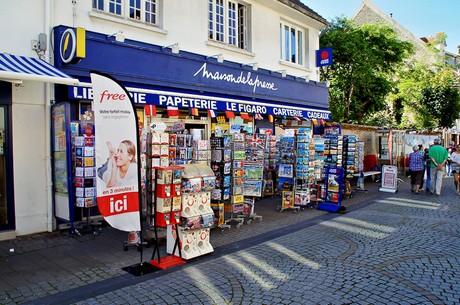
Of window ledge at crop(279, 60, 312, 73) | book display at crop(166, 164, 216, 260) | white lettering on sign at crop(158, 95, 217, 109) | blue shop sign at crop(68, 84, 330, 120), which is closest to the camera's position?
book display at crop(166, 164, 216, 260)

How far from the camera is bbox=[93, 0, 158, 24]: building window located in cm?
830

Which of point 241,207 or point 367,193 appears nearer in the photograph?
point 241,207

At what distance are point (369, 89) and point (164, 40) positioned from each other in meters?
13.5

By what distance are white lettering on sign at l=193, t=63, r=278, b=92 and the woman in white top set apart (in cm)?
536

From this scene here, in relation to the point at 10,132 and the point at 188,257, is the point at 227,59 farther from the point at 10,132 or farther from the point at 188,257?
the point at 188,257

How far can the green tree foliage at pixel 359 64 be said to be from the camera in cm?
1798

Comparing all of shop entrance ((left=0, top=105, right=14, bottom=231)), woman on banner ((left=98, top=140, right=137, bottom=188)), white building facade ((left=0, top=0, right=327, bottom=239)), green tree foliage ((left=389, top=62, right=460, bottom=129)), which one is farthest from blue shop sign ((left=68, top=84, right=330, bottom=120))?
green tree foliage ((left=389, top=62, right=460, bottom=129))

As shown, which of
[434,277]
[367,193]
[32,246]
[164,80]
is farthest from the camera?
[367,193]

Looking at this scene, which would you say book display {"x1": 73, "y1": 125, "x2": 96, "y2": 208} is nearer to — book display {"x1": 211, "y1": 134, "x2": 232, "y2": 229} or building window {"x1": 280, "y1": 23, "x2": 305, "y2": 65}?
book display {"x1": 211, "y1": 134, "x2": 232, "y2": 229}

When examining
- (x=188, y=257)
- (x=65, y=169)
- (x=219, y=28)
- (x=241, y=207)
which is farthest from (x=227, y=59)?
(x=188, y=257)

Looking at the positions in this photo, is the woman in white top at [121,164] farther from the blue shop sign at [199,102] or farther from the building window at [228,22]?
the building window at [228,22]

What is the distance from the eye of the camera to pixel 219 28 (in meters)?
11.1

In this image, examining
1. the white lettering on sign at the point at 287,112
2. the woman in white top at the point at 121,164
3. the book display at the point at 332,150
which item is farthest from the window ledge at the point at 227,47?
the woman in white top at the point at 121,164

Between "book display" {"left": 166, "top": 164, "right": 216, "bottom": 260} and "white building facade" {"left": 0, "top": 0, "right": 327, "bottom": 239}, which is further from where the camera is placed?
"white building facade" {"left": 0, "top": 0, "right": 327, "bottom": 239}
